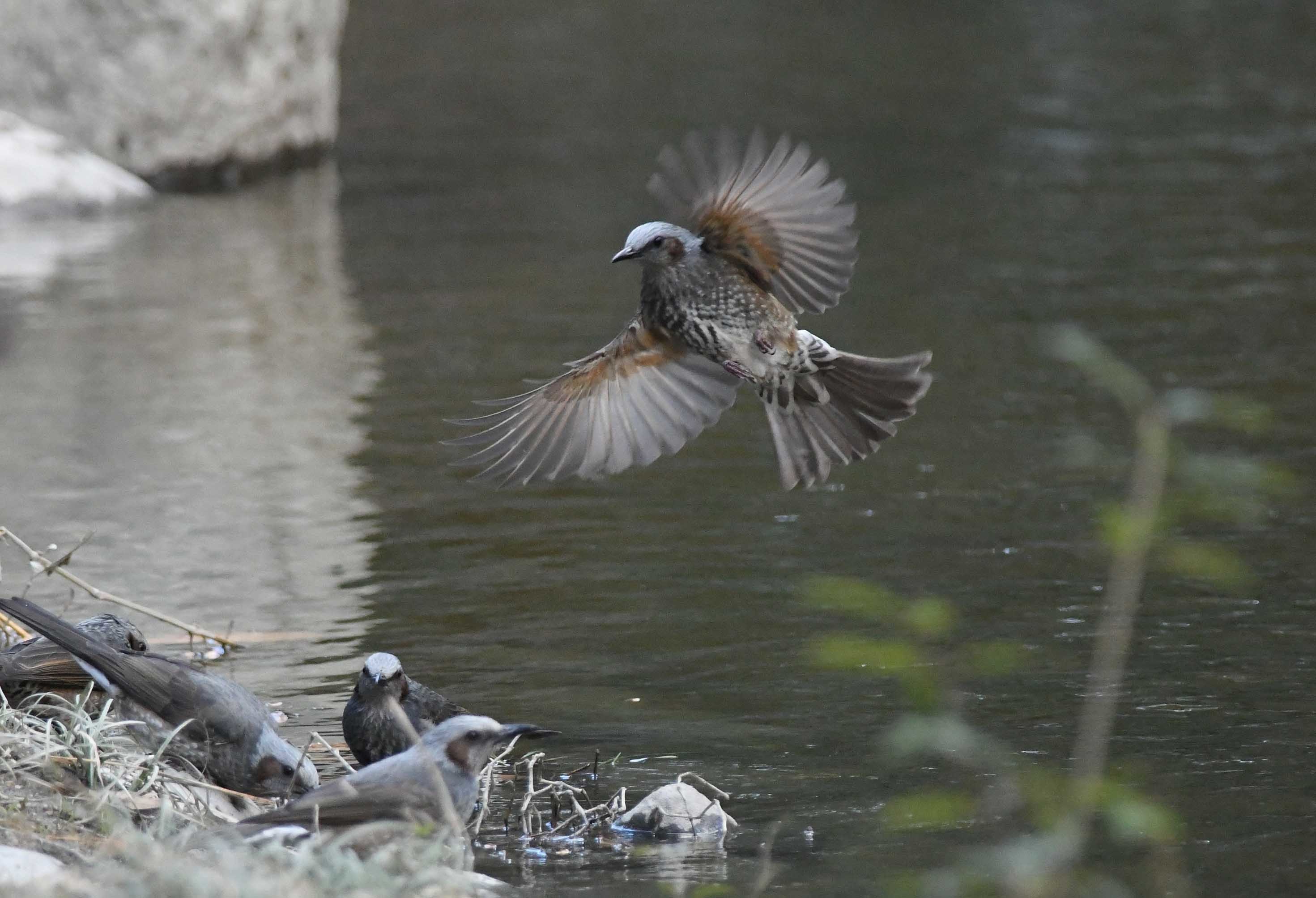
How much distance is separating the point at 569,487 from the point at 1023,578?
2.43 meters

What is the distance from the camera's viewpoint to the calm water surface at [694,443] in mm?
5730

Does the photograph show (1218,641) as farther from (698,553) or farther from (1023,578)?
(698,553)

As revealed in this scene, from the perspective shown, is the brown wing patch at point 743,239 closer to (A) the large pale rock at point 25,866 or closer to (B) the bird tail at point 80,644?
(B) the bird tail at point 80,644

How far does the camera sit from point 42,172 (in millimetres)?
14867

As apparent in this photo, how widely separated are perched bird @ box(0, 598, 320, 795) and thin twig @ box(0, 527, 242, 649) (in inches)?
29.0

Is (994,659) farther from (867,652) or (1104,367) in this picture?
(1104,367)

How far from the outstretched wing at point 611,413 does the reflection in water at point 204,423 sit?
0.97m

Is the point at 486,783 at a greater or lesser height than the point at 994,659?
lesser

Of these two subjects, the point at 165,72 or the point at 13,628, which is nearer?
the point at 13,628

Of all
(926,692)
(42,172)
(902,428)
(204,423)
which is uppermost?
(42,172)

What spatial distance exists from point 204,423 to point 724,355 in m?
4.41

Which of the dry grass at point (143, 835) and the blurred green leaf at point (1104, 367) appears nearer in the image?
the blurred green leaf at point (1104, 367)

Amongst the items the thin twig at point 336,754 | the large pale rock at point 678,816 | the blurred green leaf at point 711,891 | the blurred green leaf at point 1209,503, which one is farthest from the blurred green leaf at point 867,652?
the thin twig at point 336,754

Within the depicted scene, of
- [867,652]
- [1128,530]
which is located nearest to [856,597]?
[867,652]
